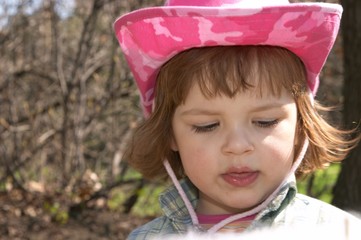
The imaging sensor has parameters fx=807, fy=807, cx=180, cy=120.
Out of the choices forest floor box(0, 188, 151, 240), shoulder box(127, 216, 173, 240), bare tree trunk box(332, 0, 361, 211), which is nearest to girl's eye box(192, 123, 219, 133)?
shoulder box(127, 216, 173, 240)

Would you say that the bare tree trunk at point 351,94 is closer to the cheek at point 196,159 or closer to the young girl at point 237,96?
the young girl at point 237,96

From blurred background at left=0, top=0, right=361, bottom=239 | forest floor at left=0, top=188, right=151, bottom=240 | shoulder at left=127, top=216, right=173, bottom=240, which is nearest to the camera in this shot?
shoulder at left=127, top=216, right=173, bottom=240

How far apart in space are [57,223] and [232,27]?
355 centimetres

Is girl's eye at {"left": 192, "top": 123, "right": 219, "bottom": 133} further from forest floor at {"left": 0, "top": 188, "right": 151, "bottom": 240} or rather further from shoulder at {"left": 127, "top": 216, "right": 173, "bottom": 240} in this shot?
forest floor at {"left": 0, "top": 188, "right": 151, "bottom": 240}

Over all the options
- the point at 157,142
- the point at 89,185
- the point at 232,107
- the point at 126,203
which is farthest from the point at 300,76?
the point at 126,203

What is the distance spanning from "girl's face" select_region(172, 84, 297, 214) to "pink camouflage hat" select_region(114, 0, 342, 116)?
146mm

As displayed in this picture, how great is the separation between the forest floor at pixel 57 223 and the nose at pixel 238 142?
10.1 ft

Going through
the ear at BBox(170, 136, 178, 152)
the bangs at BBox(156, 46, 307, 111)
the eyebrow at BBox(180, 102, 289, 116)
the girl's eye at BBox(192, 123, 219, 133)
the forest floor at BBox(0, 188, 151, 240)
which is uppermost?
the bangs at BBox(156, 46, 307, 111)

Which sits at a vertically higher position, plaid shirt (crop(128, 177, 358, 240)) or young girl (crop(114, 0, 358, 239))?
young girl (crop(114, 0, 358, 239))

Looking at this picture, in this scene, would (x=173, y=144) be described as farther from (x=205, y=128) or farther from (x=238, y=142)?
(x=238, y=142)

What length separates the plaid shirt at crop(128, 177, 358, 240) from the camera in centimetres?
216

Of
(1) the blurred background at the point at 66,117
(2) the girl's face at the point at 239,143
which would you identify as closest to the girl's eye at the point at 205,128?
(2) the girl's face at the point at 239,143

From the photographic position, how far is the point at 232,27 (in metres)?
2.07

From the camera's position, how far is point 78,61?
6.22 metres
